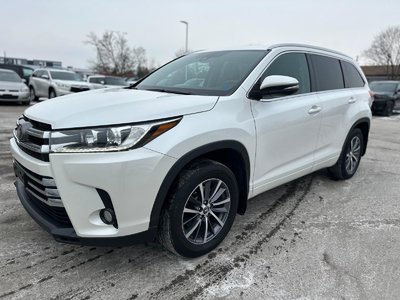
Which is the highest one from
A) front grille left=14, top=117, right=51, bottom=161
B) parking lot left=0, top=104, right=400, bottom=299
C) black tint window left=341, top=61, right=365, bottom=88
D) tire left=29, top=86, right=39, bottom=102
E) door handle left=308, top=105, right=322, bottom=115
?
black tint window left=341, top=61, right=365, bottom=88

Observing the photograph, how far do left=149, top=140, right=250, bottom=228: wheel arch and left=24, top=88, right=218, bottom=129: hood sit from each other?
313mm

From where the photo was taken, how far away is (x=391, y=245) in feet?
10.3

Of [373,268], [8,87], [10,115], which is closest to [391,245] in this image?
[373,268]

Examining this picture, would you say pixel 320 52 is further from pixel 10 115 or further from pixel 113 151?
pixel 10 115

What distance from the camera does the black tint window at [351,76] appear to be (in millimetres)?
4621

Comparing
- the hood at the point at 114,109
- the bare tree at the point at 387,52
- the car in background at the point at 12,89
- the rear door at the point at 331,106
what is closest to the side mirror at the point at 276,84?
the hood at the point at 114,109

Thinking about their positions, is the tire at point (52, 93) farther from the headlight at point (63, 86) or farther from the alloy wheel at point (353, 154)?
the alloy wheel at point (353, 154)

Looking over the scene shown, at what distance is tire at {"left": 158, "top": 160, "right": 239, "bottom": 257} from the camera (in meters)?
2.48

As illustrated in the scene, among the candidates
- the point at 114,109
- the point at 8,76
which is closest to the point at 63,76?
the point at 8,76

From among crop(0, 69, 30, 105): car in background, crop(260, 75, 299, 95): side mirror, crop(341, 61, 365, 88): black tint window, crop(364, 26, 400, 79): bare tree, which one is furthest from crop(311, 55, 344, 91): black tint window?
crop(364, 26, 400, 79): bare tree

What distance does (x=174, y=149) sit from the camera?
7.61ft

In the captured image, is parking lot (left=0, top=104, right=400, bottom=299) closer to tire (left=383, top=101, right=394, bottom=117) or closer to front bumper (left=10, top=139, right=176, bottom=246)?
front bumper (left=10, top=139, right=176, bottom=246)

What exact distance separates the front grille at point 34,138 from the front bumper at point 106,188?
0.07 meters

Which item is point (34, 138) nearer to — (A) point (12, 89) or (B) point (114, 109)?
(B) point (114, 109)
